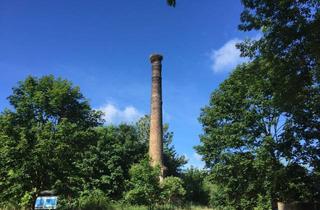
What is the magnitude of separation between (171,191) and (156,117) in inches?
373

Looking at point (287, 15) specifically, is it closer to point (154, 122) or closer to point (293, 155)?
point (293, 155)

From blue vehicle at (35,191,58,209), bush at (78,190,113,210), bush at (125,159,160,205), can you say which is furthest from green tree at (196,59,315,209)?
blue vehicle at (35,191,58,209)

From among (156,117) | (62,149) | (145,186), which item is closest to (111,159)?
(156,117)

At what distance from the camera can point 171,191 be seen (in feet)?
128

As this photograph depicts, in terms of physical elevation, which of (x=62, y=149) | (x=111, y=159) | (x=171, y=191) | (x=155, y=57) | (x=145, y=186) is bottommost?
(x=171, y=191)

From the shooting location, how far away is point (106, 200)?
38.4 meters

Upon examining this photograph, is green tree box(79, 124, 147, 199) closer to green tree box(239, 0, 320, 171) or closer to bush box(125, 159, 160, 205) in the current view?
bush box(125, 159, 160, 205)

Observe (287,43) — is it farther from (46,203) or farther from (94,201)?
(94,201)

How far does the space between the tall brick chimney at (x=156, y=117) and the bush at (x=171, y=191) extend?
1976 millimetres

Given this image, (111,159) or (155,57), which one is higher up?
(155,57)

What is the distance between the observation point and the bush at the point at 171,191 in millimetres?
36625

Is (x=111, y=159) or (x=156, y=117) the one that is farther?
(x=156, y=117)

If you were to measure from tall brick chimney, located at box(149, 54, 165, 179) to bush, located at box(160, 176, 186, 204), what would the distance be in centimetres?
198

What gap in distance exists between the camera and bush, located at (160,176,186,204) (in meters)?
36.6
